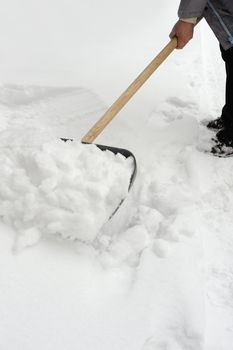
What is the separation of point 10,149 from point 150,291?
763 millimetres

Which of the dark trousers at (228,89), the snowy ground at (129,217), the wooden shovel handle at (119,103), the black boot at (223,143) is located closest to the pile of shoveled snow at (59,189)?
the snowy ground at (129,217)

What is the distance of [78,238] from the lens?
138 centimetres

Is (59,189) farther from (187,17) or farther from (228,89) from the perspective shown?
(228,89)

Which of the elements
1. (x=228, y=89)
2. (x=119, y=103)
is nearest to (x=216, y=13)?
(x=228, y=89)

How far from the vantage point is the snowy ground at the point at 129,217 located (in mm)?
1208

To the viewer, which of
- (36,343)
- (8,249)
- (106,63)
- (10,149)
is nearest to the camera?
(36,343)

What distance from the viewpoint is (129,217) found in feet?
5.25

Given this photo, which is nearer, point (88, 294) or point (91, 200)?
point (88, 294)

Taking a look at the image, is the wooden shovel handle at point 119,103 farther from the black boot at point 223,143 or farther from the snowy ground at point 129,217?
the black boot at point 223,143

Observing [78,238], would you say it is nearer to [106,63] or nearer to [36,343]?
[36,343]

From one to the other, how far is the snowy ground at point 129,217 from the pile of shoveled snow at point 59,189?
6 cm

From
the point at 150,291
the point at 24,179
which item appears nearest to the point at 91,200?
the point at 24,179

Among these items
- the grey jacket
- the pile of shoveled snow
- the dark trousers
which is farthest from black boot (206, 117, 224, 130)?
the pile of shoveled snow

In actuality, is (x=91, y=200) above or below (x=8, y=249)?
above
